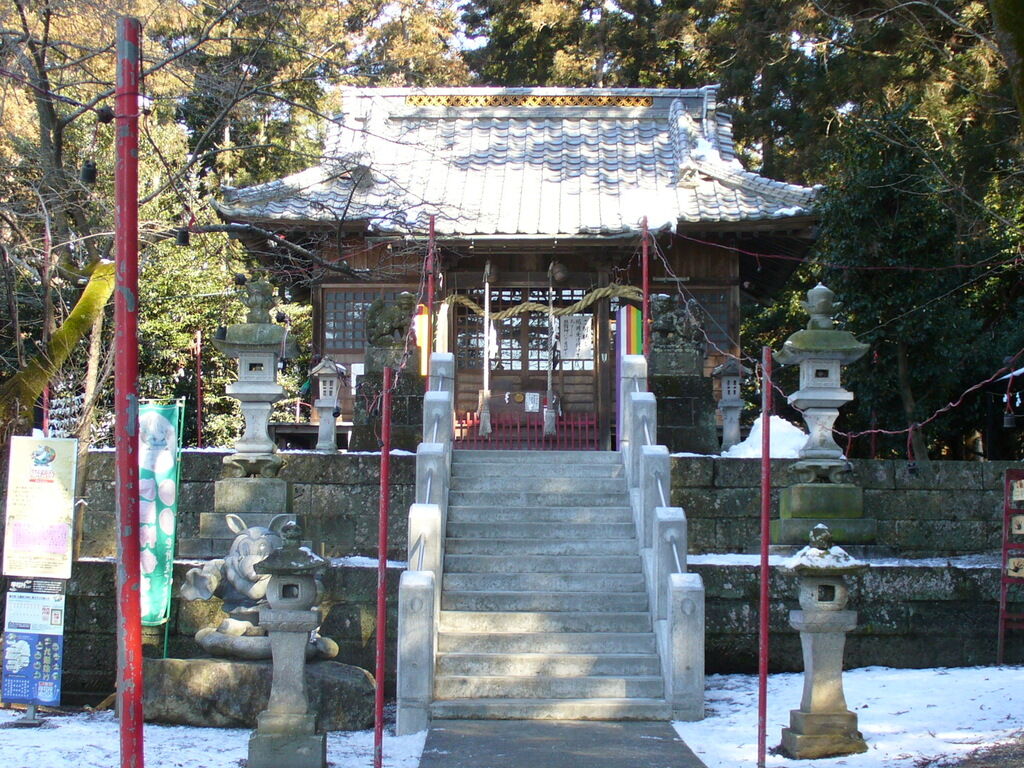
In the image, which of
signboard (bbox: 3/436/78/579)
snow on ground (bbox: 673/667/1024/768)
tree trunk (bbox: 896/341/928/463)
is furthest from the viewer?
tree trunk (bbox: 896/341/928/463)

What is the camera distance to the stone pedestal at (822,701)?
25.2ft

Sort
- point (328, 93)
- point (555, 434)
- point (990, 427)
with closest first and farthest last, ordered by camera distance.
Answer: point (555, 434) → point (990, 427) → point (328, 93)

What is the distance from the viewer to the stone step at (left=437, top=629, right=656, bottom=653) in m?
9.48

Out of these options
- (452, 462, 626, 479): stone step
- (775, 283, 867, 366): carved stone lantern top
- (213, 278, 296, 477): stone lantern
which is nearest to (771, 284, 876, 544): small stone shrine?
(775, 283, 867, 366): carved stone lantern top

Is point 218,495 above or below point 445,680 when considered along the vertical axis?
above

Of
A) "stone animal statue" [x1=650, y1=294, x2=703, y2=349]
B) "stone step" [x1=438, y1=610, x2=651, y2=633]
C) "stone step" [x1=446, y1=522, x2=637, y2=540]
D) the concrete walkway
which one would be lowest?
the concrete walkway

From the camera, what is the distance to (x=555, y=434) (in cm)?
1539

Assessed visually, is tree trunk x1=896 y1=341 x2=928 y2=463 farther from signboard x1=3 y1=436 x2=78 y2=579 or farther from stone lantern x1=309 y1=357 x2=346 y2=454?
signboard x1=3 y1=436 x2=78 y2=579

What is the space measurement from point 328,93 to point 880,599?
19722mm

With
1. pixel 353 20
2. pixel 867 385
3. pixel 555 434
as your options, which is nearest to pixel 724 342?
pixel 867 385

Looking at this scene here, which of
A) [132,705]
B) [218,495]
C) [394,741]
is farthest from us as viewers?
[218,495]

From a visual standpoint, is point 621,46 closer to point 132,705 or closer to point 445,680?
point 445,680

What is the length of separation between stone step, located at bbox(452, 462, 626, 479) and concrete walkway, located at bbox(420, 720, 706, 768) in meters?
3.65

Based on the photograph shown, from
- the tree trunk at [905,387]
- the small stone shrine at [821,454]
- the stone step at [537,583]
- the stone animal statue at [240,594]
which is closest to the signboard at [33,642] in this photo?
the stone animal statue at [240,594]
